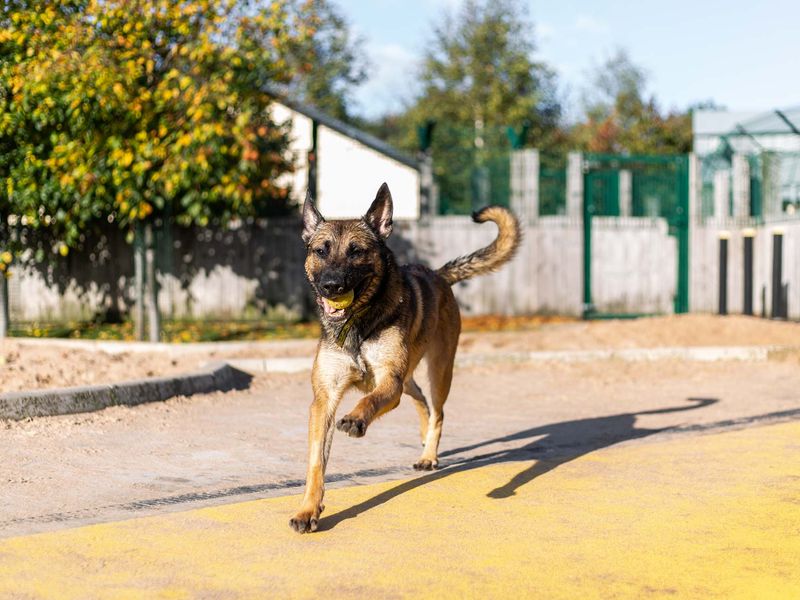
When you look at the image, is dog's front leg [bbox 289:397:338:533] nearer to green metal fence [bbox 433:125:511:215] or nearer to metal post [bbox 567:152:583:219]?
metal post [bbox 567:152:583:219]

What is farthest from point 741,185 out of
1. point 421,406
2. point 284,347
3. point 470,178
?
point 421,406

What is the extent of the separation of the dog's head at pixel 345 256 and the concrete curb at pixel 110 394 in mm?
3044

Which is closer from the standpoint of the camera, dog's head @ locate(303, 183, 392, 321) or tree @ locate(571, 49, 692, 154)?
dog's head @ locate(303, 183, 392, 321)

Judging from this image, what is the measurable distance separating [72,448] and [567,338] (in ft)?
27.4

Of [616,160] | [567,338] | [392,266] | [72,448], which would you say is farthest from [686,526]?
[616,160]

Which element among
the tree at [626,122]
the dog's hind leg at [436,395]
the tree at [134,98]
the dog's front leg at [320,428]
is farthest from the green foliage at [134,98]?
the tree at [626,122]

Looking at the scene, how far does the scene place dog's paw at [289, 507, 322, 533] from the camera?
5.00 metres

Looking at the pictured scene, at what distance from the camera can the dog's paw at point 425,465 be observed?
6711 mm

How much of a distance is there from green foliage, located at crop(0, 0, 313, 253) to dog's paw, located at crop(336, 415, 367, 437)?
939 centimetres

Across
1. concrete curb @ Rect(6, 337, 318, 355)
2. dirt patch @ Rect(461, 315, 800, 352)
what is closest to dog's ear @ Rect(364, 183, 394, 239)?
Answer: concrete curb @ Rect(6, 337, 318, 355)

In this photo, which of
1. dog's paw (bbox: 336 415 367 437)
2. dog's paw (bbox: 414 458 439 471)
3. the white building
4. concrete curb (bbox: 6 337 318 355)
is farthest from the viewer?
the white building

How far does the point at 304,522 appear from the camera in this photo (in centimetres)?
501

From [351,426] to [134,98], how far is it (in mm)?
10236

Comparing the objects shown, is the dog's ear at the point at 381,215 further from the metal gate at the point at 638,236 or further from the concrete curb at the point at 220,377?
the metal gate at the point at 638,236
